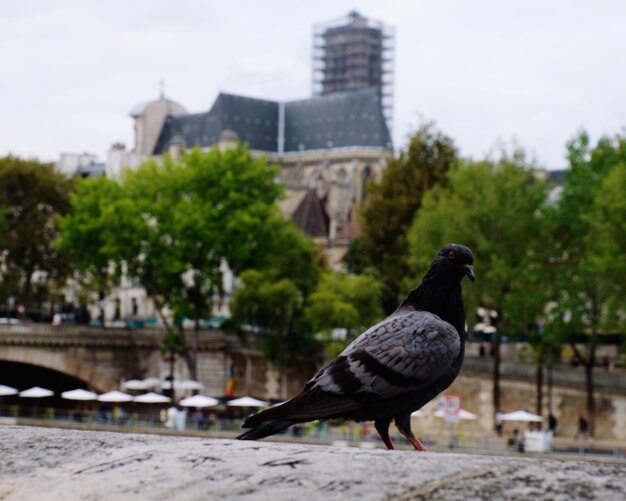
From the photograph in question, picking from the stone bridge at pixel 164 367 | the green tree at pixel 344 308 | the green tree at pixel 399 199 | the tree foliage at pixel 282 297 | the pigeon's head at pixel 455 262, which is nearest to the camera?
the pigeon's head at pixel 455 262

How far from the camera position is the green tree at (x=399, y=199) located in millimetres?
67375

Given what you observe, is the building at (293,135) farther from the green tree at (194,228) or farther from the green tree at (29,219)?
the green tree at (194,228)

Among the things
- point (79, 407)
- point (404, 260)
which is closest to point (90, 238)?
point (79, 407)

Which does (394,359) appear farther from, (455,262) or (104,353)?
(104,353)

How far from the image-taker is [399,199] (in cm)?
6750

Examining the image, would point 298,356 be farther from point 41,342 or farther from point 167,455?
point 167,455

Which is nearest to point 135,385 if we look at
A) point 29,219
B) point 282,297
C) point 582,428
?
point 282,297

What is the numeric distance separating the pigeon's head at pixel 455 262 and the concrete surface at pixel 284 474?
2277mm

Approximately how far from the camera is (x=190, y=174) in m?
69.4

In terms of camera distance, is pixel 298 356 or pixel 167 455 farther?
pixel 298 356

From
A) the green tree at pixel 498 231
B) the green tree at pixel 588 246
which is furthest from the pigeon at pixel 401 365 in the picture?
the green tree at pixel 498 231

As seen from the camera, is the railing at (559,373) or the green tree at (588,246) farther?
the railing at (559,373)

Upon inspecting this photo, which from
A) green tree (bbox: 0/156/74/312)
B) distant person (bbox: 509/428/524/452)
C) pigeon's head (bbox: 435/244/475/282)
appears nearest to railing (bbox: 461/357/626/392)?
distant person (bbox: 509/428/524/452)

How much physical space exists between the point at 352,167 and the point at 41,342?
207ft
